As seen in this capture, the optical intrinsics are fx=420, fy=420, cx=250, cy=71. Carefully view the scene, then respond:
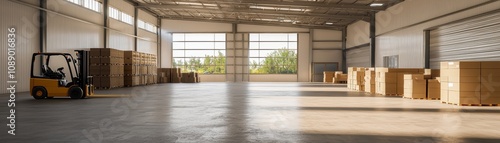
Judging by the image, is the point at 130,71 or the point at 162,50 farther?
the point at 162,50

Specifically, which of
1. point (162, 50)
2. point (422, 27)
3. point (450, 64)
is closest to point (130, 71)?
point (162, 50)

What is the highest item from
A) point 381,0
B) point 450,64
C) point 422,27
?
point 381,0

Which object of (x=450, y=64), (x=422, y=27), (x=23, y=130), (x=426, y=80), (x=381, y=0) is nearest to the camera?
(x=23, y=130)

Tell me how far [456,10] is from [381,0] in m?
6.34

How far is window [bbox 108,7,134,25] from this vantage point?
2297 cm

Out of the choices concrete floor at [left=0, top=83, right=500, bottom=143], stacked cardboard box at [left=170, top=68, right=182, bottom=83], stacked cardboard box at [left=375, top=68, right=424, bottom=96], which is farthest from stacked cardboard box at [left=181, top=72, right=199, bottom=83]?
concrete floor at [left=0, top=83, right=500, bottom=143]

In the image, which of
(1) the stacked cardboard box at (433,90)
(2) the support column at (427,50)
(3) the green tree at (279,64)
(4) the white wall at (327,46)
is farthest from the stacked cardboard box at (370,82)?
(4) the white wall at (327,46)

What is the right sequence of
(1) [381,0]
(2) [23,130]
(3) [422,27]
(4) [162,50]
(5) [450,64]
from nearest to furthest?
1. (2) [23,130]
2. (5) [450,64]
3. (3) [422,27]
4. (1) [381,0]
5. (4) [162,50]

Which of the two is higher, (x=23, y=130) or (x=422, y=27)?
(x=422, y=27)

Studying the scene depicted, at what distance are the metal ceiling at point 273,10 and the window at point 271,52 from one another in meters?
1.40

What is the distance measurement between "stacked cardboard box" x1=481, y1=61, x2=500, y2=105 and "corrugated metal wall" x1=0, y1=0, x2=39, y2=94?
46.1 ft

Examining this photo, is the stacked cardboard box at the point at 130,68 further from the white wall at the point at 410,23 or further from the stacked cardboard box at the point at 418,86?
the stacked cardboard box at the point at 418,86

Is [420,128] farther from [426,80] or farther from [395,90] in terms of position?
[395,90]

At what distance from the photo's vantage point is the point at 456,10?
14734 millimetres
